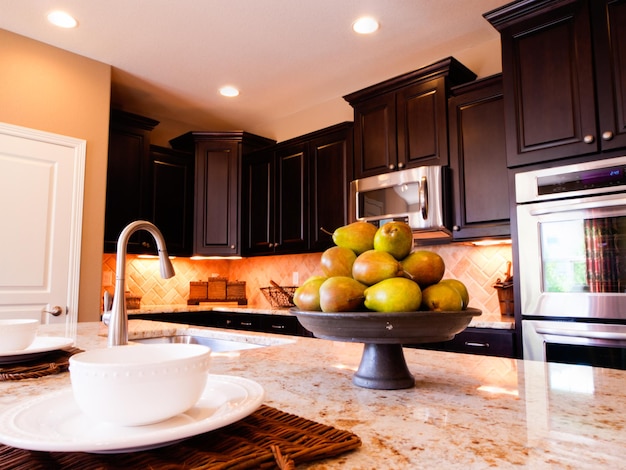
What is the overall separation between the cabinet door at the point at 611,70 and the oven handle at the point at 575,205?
261mm

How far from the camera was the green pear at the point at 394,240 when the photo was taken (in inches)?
29.9

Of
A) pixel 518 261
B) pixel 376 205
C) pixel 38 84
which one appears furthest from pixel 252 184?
pixel 518 261

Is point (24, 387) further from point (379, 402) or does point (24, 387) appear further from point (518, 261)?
point (518, 261)

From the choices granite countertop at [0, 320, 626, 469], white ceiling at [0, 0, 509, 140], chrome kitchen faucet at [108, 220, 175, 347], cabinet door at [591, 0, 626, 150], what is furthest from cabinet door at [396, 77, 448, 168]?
chrome kitchen faucet at [108, 220, 175, 347]

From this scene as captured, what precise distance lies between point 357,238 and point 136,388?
48 cm

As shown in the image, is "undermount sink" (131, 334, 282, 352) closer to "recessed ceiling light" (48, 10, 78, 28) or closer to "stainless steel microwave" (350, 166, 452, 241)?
"stainless steel microwave" (350, 166, 452, 241)

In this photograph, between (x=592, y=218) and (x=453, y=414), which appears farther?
(x=592, y=218)

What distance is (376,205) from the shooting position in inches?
124

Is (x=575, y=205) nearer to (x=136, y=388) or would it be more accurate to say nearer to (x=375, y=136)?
(x=375, y=136)

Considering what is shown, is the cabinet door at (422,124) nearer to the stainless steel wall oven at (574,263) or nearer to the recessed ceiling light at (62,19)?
the stainless steel wall oven at (574,263)

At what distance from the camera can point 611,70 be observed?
2096 millimetres

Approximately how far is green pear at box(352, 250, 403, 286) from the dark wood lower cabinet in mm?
1586

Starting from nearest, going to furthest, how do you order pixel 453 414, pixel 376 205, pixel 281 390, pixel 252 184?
pixel 453 414
pixel 281 390
pixel 376 205
pixel 252 184

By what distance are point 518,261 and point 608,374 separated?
1462mm
